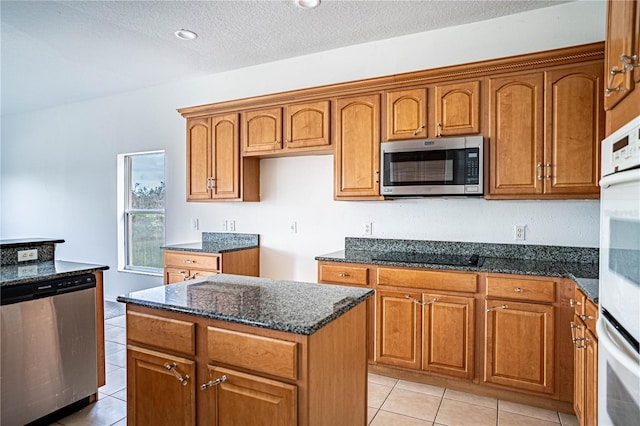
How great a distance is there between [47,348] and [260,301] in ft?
5.19

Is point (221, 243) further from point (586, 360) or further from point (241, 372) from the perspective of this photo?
point (586, 360)

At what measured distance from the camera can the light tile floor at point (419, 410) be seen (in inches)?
92.0

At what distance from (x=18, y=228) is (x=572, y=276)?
736 cm

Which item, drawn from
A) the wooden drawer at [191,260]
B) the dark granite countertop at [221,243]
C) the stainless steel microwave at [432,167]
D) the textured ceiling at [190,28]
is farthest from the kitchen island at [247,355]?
the textured ceiling at [190,28]

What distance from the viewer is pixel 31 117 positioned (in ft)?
19.1

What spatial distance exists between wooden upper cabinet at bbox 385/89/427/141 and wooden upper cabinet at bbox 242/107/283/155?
105 cm

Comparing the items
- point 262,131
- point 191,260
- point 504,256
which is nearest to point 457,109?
point 504,256

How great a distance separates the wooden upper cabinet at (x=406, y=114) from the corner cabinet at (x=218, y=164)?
1532mm

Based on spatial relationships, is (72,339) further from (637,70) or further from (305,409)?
(637,70)

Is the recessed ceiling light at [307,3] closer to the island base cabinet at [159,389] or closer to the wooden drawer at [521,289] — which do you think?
the wooden drawer at [521,289]

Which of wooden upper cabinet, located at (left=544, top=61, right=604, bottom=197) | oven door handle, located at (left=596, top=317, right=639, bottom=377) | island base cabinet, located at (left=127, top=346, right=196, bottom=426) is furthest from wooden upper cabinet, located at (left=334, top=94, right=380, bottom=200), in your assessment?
island base cabinet, located at (left=127, top=346, right=196, bottom=426)

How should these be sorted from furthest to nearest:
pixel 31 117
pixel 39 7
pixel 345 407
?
1. pixel 31 117
2. pixel 39 7
3. pixel 345 407

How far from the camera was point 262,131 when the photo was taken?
3.60m

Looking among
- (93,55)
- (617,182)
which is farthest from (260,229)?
(617,182)
